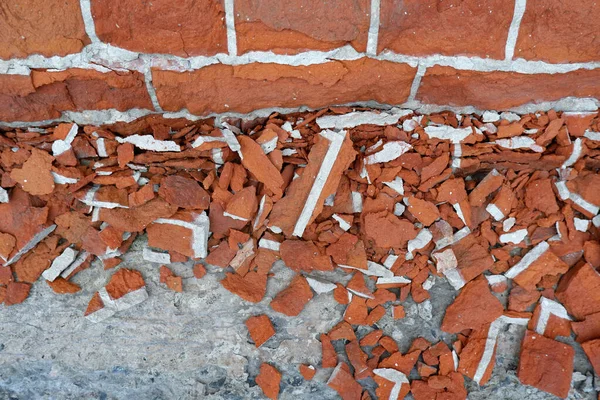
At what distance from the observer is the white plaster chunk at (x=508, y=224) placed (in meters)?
1.40

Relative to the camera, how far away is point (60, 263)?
4.56 ft

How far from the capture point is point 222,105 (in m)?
1.28

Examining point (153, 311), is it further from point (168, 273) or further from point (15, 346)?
point (15, 346)

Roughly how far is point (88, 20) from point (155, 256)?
2.07ft

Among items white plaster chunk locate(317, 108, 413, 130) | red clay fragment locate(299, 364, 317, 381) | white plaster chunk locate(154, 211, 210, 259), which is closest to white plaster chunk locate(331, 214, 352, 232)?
white plaster chunk locate(317, 108, 413, 130)

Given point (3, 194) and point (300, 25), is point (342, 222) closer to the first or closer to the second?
point (300, 25)

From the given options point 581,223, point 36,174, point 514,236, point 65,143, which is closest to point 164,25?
point 65,143

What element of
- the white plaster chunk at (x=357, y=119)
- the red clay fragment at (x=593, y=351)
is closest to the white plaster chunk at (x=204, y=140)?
the white plaster chunk at (x=357, y=119)

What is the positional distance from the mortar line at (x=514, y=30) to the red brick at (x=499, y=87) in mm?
50

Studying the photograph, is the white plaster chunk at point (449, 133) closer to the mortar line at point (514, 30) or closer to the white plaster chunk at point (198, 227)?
the mortar line at point (514, 30)

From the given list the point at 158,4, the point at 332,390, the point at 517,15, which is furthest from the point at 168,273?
the point at 517,15

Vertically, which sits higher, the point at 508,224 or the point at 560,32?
the point at 560,32

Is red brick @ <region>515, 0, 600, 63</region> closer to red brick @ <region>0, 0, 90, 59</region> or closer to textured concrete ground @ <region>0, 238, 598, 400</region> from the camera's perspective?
textured concrete ground @ <region>0, 238, 598, 400</region>

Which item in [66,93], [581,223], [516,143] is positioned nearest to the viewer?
[66,93]
